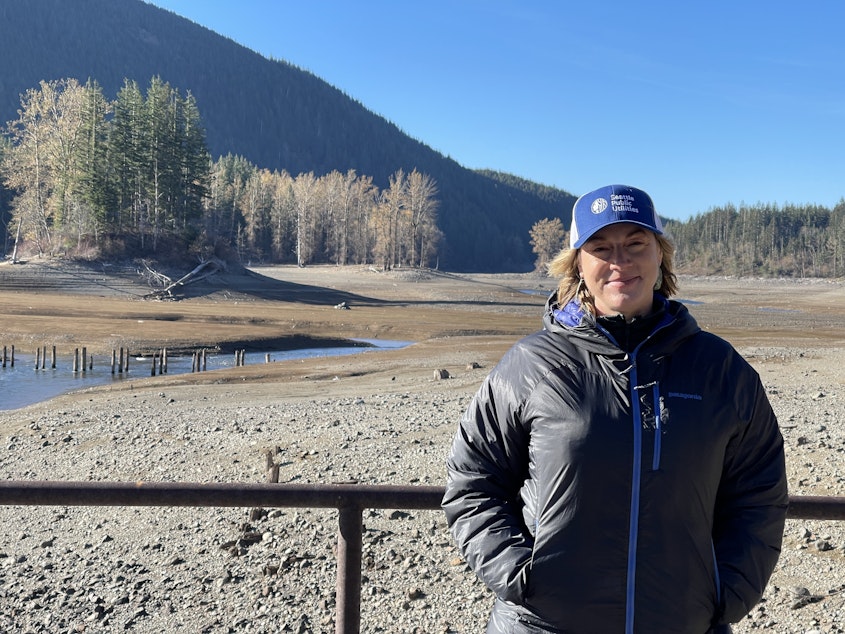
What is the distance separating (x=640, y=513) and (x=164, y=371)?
2882cm

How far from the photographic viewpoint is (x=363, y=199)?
12281cm

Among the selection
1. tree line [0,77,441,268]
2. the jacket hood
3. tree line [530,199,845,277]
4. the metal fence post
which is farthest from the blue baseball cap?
tree line [530,199,845,277]

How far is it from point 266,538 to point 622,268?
21.3 feet

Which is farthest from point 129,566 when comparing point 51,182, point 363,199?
point 363,199

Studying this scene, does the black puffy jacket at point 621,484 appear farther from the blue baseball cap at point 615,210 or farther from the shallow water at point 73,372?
the shallow water at point 73,372

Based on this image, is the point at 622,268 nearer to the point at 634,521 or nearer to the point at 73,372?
the point at 634,521

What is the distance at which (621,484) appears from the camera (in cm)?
213

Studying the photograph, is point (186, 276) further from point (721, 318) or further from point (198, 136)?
point (721, 318)

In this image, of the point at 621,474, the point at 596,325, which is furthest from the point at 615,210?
the point at 621,474

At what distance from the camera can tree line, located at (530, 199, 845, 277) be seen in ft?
518

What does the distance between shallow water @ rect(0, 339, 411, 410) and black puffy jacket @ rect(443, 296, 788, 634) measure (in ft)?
72.9

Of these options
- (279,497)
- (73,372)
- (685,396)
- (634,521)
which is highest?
(685,396)

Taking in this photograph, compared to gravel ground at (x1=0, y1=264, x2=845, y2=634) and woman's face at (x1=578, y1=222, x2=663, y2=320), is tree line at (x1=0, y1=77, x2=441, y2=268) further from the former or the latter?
woman's face at (x1=578, y1=222, x2=663, y2=320)

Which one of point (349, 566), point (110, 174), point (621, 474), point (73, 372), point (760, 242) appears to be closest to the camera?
point (621, 474)
